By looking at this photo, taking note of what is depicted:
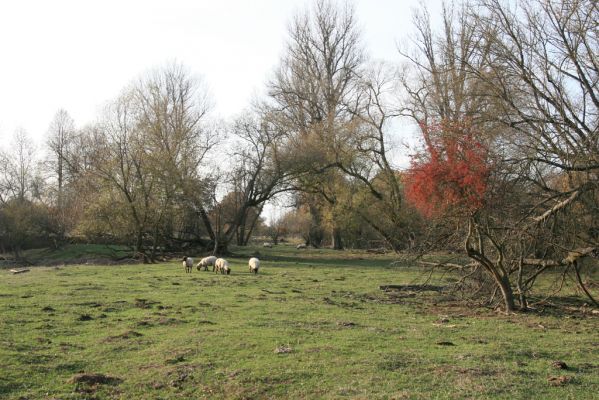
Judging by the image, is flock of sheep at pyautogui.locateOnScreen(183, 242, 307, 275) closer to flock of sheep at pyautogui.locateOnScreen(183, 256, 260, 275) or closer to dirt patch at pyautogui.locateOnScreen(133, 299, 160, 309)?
flock of sheep at pyautogui.locateOnScreen(183, 256, 260, 275)

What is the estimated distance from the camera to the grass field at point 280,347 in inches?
308

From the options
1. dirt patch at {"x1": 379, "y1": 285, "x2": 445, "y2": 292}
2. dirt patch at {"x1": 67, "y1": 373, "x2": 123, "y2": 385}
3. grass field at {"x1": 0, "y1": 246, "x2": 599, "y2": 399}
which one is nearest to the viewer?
grass field at {"x1": 0, "y1": 246, "x2": 599, "y2": 399}

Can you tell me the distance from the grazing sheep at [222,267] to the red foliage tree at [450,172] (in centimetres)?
1428

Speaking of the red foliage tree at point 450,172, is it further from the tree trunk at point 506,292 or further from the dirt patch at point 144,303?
the dirt patch at point 144,303

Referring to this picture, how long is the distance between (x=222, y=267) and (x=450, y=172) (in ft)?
53.3

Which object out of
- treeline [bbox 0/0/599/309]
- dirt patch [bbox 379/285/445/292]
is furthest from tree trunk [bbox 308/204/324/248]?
dirt patch [bbox 379/285/445/292]

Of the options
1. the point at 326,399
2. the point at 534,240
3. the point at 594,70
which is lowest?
the point at 326,399

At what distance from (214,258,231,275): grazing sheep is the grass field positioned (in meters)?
8.32

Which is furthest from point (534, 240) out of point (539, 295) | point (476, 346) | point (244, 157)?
point (244, 157)

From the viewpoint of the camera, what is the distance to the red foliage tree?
45.2ft

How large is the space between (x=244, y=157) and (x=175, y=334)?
→ 105 feet

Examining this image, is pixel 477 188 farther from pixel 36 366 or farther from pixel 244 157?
pixel 244 157

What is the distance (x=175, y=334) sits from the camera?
11562 mm

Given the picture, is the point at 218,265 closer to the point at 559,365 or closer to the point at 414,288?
the point at 414,288
